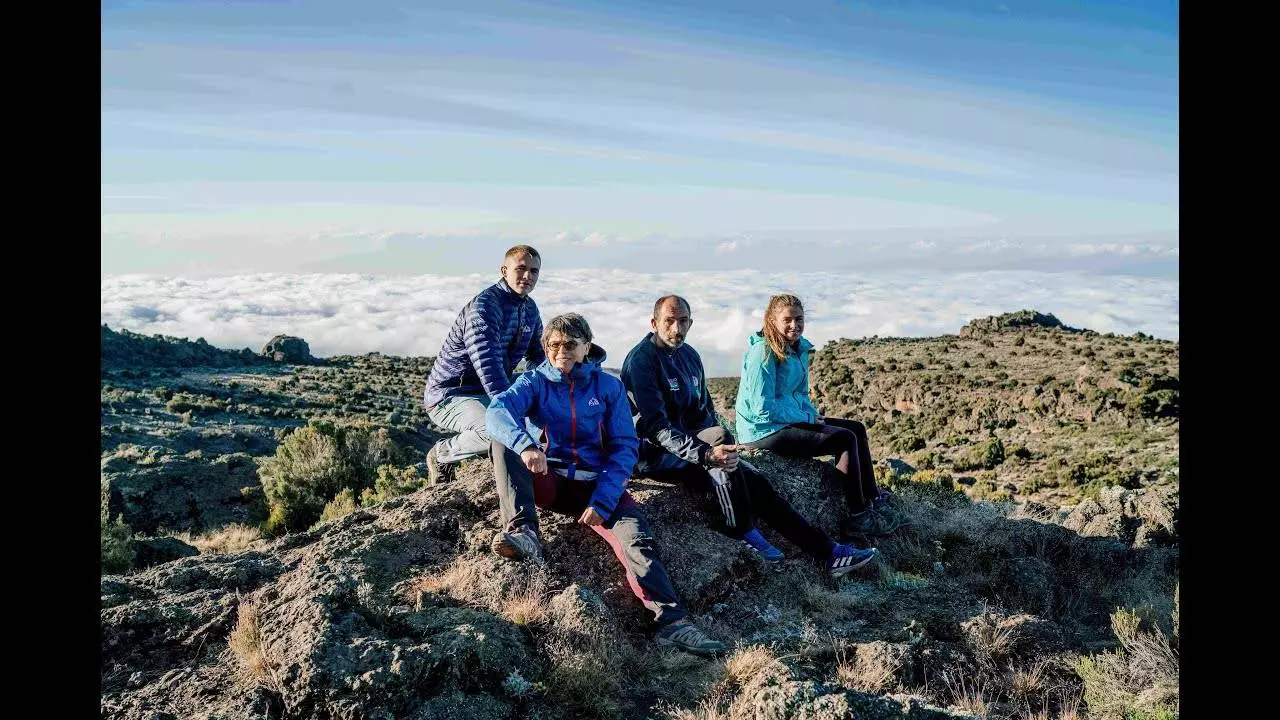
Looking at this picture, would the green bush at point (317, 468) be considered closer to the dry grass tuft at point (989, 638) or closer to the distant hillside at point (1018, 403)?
the dry grass tuft at point (989, 638)

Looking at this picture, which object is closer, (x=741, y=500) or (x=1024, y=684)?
(x=1024, y=684)

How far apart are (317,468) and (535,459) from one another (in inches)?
329

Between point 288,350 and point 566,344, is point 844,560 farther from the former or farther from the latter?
point 288,350

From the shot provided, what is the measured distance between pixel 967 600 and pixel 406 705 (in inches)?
160

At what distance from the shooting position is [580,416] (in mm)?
5719

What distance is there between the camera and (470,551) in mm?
5910

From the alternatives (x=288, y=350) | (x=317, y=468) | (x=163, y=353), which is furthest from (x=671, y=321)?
(x=288, y=350)

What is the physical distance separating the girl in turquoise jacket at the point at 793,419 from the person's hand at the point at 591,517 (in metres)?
2.11

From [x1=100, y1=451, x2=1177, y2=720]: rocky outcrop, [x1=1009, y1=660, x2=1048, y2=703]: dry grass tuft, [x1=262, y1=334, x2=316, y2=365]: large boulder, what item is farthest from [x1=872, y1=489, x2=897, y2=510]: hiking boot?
[x1=262, y1=334, x2=316, y2=365]: large boulder

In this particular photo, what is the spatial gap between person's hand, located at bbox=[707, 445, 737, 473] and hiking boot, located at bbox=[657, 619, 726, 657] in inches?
49.4

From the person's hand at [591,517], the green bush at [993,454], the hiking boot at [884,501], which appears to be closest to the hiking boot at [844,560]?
the hiking boot at [884,501]

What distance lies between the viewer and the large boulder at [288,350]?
48750mm
